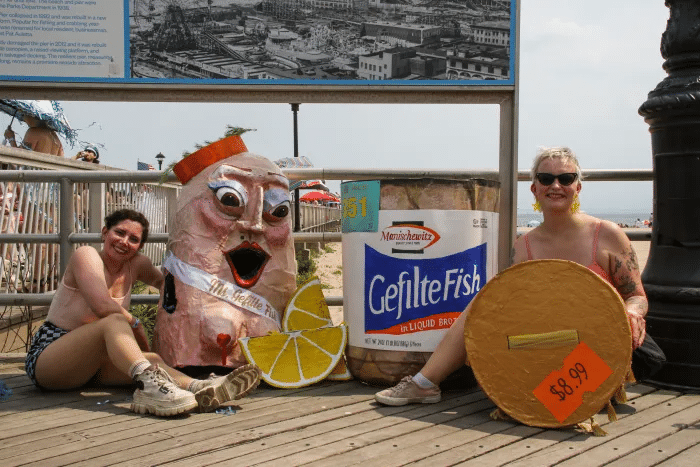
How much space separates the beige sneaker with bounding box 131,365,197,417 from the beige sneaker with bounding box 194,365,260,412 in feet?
0.16

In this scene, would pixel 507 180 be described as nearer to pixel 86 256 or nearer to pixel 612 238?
pixel 612 238

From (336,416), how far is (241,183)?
1.27 meters

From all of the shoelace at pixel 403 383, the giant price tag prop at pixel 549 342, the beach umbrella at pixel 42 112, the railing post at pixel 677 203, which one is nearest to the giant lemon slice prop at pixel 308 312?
the shoelace at pixel 403 383

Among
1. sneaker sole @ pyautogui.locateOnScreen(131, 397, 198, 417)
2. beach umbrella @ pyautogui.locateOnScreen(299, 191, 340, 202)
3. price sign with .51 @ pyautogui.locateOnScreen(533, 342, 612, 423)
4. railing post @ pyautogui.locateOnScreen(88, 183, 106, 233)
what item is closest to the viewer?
price sign with .51 @ pyautogui.locateOnScreen(533, 342, 612, 423)

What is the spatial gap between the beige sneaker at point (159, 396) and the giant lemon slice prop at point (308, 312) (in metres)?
0.79

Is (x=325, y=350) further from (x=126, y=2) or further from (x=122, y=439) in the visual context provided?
(x=126, y=2)

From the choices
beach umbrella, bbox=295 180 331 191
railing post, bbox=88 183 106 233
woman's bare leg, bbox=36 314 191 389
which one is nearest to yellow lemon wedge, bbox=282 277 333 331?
woman's bare leg, bbox=36 314 191 389

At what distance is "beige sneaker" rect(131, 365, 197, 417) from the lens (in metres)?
2.81

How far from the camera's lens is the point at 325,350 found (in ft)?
11.5

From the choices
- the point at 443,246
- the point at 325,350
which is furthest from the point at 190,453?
the point at 443,246

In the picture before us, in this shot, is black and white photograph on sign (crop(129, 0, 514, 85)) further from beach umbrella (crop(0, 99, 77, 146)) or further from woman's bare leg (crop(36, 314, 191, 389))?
beach umbrella (crop(0, 99, 77, 146))

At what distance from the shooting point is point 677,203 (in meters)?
3.43

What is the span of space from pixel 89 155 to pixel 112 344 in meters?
8.31

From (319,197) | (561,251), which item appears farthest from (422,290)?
(319,197)
